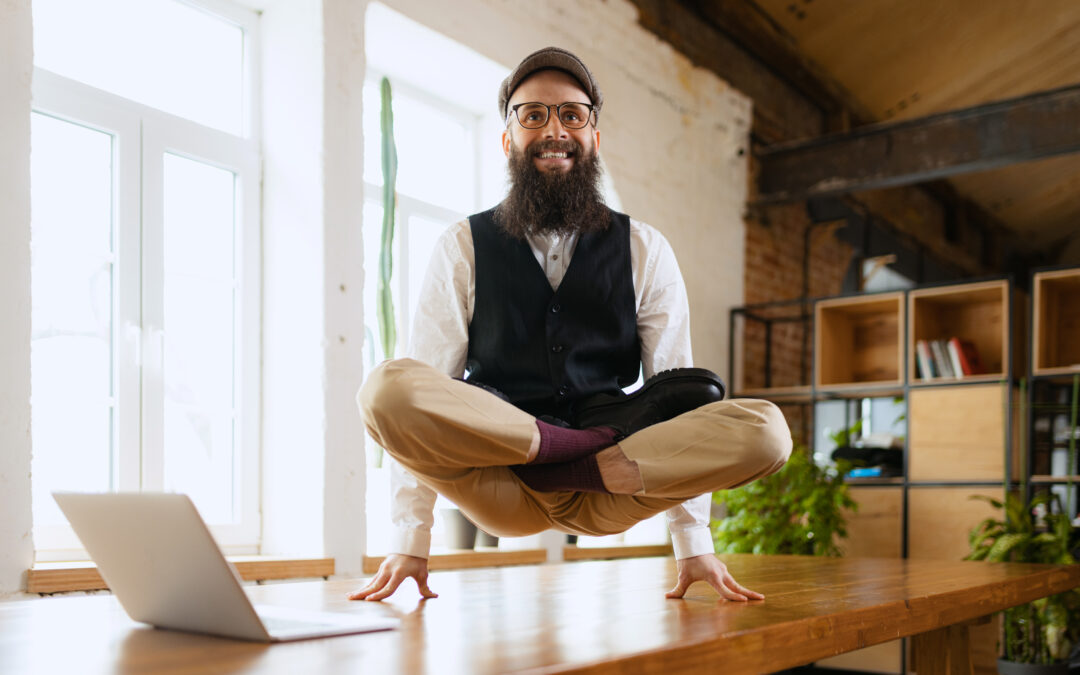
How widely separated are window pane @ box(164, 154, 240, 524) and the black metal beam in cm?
333

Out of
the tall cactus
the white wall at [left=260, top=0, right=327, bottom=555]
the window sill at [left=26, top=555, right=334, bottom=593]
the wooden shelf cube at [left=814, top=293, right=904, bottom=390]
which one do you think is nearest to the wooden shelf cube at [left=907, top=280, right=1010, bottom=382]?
the wooden shelf cube at [left=814, top=293, right=904, bottom=390]

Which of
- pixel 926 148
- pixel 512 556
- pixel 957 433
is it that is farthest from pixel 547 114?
pixel 926 148

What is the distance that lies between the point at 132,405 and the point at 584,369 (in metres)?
1.93

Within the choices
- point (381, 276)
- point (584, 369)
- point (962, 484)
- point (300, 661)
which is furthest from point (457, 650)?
point (962, 484)

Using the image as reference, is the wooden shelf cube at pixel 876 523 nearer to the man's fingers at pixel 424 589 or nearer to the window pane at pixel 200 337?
the window pane at pixel 200 337

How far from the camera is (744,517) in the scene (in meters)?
4.53

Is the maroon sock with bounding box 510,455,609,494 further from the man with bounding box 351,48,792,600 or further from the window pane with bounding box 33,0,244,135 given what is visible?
the window pane with bounding box 33,0,244,135

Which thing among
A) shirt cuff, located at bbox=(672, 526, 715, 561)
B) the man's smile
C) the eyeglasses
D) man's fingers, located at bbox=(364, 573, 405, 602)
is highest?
the eyeglasses

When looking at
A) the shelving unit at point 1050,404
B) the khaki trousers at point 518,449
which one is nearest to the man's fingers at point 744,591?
the khaki trousers at point 518,449

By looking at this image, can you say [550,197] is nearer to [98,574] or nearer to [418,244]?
[98,574]

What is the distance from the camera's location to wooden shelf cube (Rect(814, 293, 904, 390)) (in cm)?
532

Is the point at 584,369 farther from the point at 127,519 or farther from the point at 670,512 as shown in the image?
the point at 127,519

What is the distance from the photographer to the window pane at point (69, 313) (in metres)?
2.85

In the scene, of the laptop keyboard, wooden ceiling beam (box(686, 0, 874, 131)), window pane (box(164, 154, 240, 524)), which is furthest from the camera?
wooden ceiling beam (box(686, 0, 874, 131))
